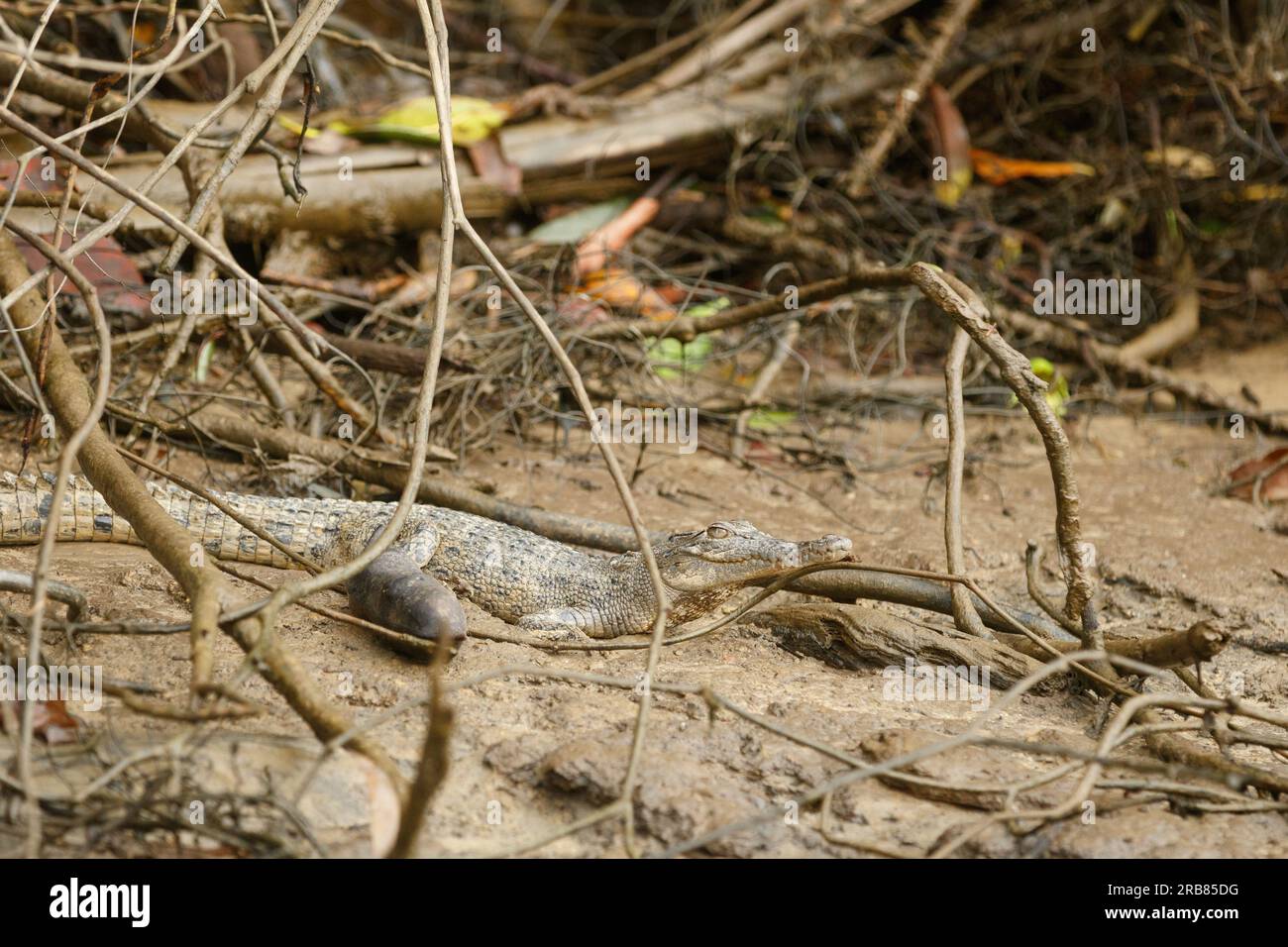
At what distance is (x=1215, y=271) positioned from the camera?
25.3 feet

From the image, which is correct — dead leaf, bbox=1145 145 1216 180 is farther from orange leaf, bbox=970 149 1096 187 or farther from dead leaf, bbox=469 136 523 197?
dead leaf, bbox=469 136 523 197

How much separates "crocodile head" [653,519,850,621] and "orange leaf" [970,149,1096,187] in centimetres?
476

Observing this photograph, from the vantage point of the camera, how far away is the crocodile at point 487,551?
3.66 m

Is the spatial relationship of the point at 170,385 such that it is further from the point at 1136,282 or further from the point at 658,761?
the point at 1136,282

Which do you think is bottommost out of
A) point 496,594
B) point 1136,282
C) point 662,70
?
point 496,594

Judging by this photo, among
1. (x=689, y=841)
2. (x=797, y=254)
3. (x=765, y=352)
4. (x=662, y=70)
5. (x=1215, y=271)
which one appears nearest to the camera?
(x=689, y=841)

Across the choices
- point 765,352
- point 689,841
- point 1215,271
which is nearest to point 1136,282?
point 1215,271

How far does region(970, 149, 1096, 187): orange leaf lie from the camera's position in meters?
7.48

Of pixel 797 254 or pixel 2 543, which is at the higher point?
pixel 797 254

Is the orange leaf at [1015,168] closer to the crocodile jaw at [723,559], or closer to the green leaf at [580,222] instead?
the green leaf at [580,222]

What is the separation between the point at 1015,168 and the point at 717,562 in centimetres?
495

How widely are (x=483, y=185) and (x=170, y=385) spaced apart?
2.36 metres

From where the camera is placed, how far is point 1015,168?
7.54m

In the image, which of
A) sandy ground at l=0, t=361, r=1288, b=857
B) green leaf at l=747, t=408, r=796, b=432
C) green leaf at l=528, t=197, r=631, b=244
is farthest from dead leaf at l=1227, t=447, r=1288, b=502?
green leaf at l=528, t=197, r=631, b=244
